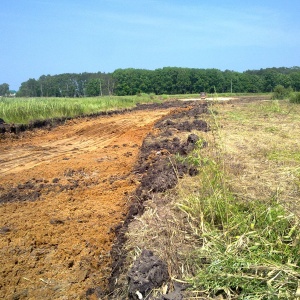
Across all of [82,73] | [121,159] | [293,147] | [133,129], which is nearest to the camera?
[293,147]

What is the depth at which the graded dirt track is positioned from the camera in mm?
2764

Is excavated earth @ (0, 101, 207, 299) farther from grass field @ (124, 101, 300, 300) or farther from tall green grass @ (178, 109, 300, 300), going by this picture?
tall green grass @ (178, 109, 300, 300)

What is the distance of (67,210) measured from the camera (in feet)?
13.6

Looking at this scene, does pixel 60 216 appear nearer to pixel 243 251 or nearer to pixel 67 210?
pixel 67 210

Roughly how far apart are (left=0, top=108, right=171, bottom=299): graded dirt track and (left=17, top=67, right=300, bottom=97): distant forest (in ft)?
168

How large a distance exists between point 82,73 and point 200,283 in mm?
69366

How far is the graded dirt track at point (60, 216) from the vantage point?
9.07 feet

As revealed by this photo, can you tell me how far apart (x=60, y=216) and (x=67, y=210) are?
0.63ft

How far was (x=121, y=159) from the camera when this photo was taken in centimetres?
688

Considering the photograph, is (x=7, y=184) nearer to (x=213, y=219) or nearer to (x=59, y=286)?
(x=59, y=286)

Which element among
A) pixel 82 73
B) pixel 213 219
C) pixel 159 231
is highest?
pixel 82 73

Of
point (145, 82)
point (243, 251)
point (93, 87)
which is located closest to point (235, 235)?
point (243, 251)

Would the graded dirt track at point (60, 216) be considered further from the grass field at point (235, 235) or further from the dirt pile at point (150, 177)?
the grass field at point (235, 235)

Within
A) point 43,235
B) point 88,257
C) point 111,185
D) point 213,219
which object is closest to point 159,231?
point 213,219
